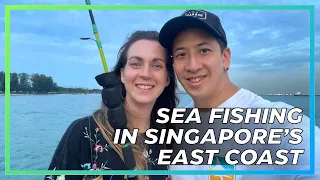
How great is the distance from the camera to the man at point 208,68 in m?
1.89

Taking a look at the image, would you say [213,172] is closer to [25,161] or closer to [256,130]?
[256,130]

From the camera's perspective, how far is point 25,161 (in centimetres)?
196

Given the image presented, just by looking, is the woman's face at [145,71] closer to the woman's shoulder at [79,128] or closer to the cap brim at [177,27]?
the cap brim at [177,27]

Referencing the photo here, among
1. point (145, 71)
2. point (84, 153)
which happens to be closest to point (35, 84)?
point (84, 153)

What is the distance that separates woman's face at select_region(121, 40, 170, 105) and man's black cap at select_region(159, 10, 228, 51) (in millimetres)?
85

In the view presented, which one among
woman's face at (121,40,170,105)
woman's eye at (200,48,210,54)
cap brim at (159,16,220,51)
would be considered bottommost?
woman's face at (121,40,170,105)

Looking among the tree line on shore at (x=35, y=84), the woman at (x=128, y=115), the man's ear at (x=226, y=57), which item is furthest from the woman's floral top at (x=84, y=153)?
the man's ear at (x=226, y=57)

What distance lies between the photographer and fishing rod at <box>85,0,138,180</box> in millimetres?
1955

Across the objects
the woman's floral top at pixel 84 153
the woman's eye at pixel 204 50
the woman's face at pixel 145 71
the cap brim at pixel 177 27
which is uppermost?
the cap brim at pixel 177 27

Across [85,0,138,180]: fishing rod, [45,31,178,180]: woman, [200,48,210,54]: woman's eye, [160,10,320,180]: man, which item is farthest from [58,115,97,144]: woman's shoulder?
[200,48,210,54]: woman's eye

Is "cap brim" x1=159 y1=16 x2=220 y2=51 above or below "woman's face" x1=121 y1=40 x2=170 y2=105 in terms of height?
above

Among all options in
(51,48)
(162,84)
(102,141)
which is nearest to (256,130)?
(162,84)

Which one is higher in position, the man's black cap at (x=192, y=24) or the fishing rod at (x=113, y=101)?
the man's black cap at (x=192, y=24)

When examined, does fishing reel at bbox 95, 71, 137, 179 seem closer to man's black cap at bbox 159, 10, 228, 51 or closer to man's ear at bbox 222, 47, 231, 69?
man's black cap at bbox 159, 10, 228, 51
